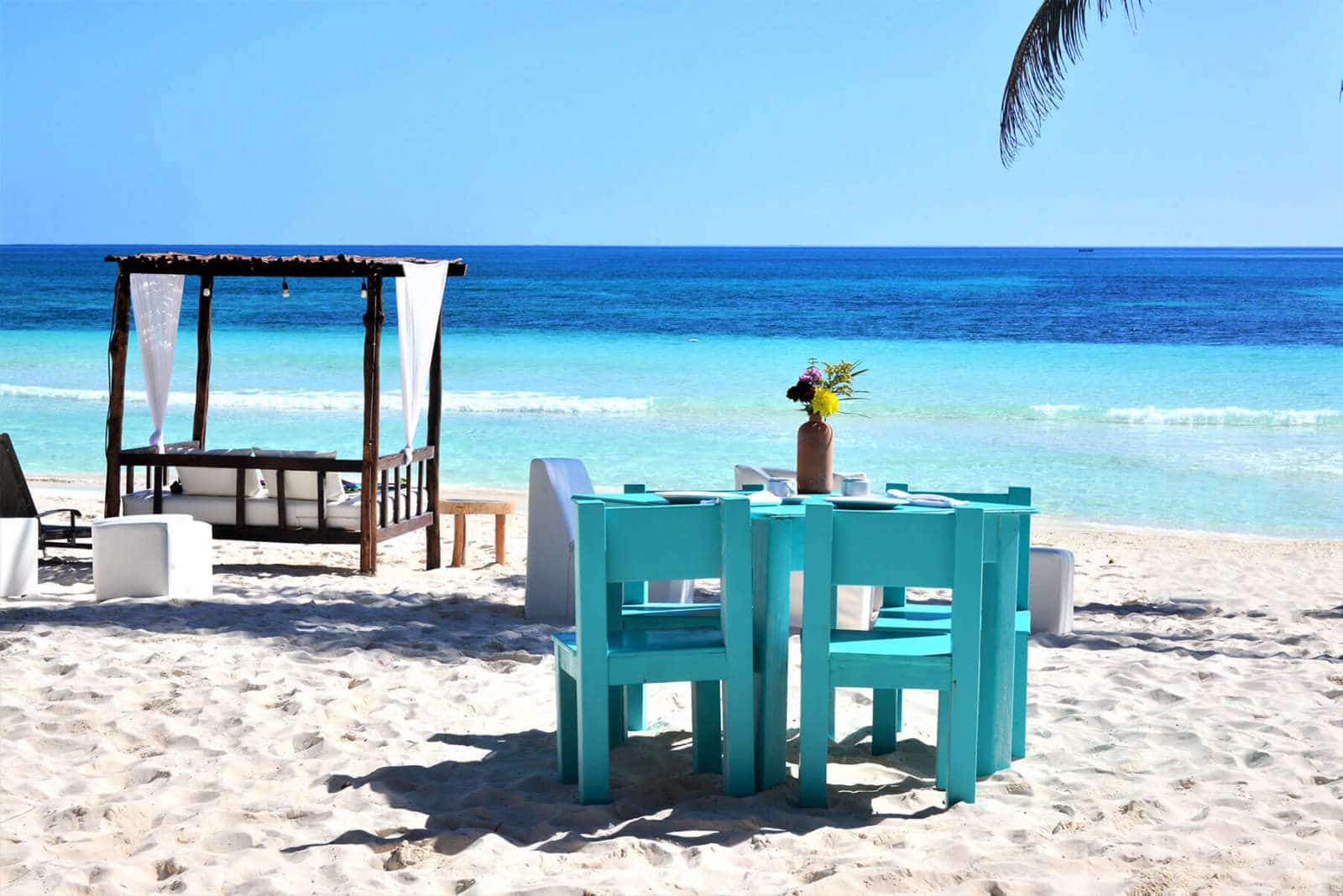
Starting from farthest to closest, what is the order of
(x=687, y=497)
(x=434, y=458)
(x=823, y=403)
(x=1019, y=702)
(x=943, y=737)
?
(x=434, y=458)
(x=823, y=403)
(x=1019, y=702)
(x=687, y=497)
(x=943, y=737)

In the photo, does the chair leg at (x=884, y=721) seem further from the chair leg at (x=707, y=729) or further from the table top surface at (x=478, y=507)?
the table top surface at (x=478, y=507)

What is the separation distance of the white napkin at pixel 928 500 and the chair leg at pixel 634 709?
1.00m

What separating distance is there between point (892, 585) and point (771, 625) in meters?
0.35

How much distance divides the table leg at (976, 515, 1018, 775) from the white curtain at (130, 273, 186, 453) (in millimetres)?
6374

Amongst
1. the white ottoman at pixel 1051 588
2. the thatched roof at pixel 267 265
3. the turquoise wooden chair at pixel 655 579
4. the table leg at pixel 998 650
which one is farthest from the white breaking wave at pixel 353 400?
the turquoise wooden chair at pixel 655 579

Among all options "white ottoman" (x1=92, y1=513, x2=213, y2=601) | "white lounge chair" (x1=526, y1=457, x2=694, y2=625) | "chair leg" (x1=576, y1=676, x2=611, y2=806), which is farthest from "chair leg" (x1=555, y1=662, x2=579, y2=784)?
"white ottoman" (x1=92, y1=513, x2=213, y2=601)

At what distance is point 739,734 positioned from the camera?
3.34 metres

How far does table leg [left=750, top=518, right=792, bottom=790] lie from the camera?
132 inches

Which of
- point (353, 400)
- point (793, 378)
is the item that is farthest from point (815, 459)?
point (793, 378)

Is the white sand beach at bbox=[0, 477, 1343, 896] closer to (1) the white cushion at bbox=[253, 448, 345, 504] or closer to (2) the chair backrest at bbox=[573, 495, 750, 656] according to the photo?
(2) the chair backrest at bbox=[573, 495, 750, 656]

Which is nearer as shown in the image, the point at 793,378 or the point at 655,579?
the point at 655,579

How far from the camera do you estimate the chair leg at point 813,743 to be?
325 cm

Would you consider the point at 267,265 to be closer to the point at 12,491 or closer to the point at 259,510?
the point at 259,510

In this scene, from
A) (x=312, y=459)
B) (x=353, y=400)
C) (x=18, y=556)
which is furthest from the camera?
(x=353, y=400)
